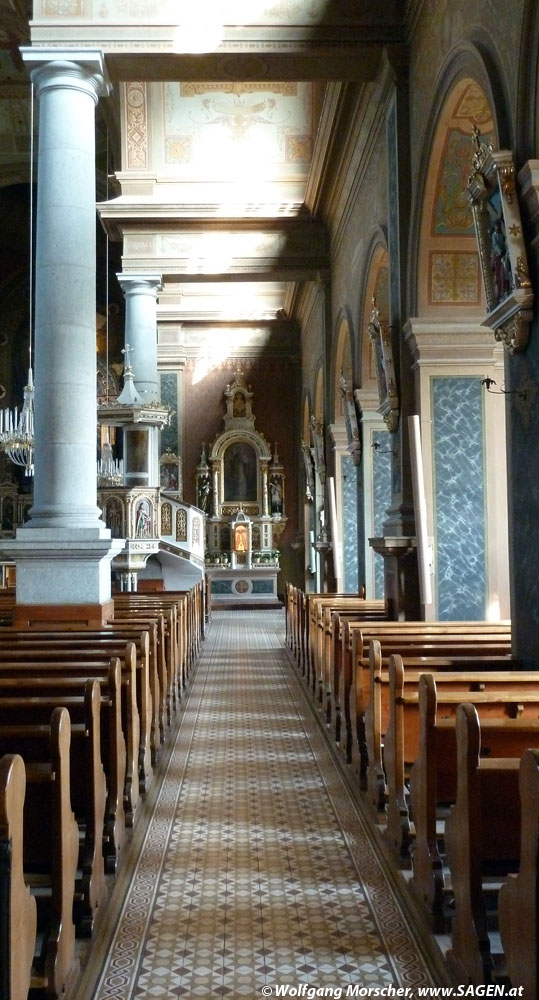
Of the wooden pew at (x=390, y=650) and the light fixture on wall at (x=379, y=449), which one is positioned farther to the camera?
the light fixture on wall at (x=379, y=449)

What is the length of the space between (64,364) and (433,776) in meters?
4.92

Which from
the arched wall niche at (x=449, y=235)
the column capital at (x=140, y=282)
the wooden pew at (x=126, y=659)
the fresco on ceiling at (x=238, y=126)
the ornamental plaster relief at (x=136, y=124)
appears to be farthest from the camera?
the column capital at (x=140, y=282)

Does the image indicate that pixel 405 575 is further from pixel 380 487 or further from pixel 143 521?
pixel 143 521

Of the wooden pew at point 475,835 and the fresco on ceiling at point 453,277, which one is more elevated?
the fresco on ceiling at point 453,277

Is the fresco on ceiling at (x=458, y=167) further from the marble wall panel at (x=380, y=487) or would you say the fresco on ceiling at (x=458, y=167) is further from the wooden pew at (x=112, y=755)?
the wooden pew at (x=112, y=755)

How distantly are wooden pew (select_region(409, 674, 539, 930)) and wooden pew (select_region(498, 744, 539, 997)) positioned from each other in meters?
0.82

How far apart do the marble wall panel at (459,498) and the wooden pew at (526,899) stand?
5253 millimetres

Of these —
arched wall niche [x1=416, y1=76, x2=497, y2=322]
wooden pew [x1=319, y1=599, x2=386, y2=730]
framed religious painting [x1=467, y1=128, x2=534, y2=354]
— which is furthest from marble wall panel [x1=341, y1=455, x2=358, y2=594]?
framed religious painting [x1=467, y1=128, x2=534, y2=354]

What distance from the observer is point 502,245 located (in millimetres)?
4562

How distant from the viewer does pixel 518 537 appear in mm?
4789

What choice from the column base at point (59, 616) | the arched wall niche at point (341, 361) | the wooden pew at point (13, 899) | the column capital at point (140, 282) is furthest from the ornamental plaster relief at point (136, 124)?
the wooden pew at point (13, 899)

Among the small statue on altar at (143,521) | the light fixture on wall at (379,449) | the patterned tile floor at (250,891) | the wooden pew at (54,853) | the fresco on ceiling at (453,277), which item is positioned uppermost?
the fresco on ceiling at (453,277)

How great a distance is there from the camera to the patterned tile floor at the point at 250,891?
266cm

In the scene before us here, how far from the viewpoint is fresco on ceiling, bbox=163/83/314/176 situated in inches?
464
